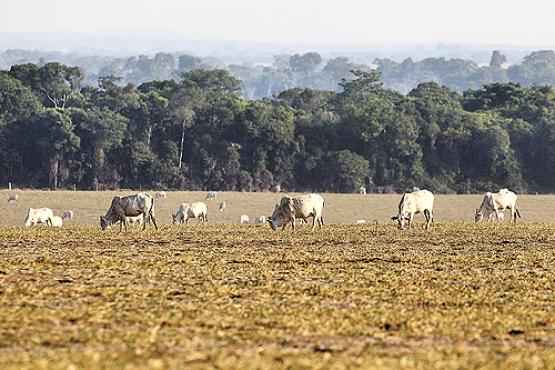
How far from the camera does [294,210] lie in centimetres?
3394

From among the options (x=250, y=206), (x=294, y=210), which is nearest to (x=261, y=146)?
(x=250, y=206)

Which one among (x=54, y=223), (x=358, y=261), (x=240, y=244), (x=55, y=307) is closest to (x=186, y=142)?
(x=54, y=223)

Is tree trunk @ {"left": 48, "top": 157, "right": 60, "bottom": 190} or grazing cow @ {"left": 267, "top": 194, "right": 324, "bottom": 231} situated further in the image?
tree trunk @ {"left": 48, "top": 157, "right": 60, "bottom": 190}

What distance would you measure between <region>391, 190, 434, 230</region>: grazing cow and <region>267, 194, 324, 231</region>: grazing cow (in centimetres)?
209

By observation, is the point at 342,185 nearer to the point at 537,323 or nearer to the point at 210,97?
the point at 210,97

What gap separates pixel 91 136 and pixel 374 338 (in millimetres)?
54368

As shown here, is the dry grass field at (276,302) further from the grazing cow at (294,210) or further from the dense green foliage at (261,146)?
the dense green foliage at (261,146)

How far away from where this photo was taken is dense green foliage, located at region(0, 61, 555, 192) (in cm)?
6700

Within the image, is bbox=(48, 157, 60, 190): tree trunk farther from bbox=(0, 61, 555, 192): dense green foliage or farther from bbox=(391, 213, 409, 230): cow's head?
bbox=(391, 213, 409, 230): cow's head

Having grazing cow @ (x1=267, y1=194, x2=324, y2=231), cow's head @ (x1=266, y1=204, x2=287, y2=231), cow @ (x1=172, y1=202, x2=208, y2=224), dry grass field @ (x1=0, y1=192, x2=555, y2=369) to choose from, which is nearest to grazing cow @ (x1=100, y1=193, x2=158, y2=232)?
cow's head @ (x1=266, y1=204, x2=287, y2=231)

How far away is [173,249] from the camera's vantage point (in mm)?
25906

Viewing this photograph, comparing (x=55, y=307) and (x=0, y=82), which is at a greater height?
(x=0, y=82)

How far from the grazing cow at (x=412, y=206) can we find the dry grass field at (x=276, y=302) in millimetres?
4066

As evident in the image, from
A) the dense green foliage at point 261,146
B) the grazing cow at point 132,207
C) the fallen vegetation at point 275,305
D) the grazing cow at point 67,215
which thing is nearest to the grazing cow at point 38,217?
the grazing cow at point 67,215
